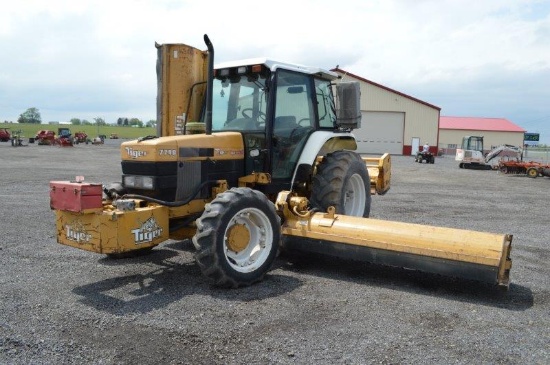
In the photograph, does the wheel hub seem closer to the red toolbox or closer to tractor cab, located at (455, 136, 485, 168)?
the red toolbox

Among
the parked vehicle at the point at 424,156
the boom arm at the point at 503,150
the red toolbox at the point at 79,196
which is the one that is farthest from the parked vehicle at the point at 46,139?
the red toolbox at the point at 79,196

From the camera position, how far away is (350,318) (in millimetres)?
4309

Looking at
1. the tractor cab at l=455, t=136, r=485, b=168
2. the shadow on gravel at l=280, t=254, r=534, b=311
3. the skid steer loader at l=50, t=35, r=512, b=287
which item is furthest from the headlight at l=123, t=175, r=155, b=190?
the tractor cab at l=455, t=136, r=485, b=168

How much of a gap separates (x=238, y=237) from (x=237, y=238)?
0.02m

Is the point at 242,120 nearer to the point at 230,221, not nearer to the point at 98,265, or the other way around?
the point at 230,221

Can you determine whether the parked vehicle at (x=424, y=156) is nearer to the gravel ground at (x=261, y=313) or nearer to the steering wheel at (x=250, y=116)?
the gravel ground at (x=261, y=313)

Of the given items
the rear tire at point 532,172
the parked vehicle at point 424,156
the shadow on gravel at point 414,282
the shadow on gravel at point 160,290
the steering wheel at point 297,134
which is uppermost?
the steering wheel at point 297,134

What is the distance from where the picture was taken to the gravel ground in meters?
3.63

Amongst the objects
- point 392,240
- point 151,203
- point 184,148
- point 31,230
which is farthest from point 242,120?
point 31,230

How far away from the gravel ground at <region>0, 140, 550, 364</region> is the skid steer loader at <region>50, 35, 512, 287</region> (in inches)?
15.0

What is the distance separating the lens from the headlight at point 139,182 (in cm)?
523

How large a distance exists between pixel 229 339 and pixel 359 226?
227 cm

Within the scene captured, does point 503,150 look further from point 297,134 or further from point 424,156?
point 297,134

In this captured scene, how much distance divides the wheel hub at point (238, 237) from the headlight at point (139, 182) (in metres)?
0.98
